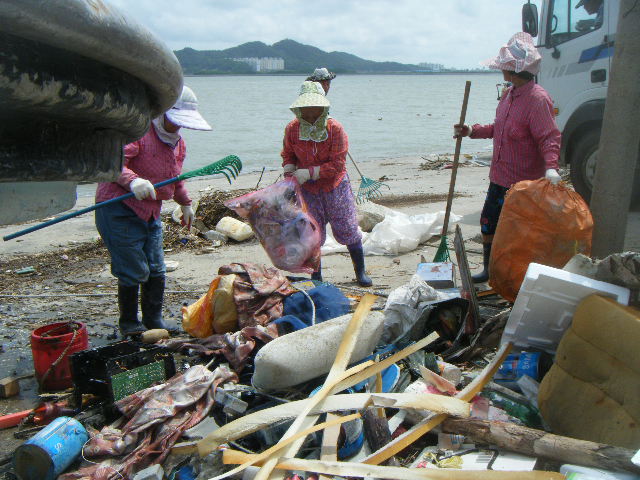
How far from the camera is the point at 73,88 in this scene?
3.80ft

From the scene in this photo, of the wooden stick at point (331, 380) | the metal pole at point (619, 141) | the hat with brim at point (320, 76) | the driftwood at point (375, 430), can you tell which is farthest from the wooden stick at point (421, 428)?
the hat with brim at point (320, 76)

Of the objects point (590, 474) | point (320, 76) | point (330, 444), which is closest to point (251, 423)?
point (330, 444)

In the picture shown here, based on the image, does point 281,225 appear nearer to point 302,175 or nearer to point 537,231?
point 302,175

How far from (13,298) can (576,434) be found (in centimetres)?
448

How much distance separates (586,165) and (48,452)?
20.8 ft

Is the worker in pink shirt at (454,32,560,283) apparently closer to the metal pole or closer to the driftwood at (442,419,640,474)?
the metal pole

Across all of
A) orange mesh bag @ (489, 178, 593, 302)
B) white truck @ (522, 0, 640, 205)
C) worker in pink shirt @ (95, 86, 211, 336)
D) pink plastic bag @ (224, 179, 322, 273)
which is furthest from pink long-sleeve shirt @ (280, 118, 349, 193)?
white truck @ (522, 0, 640, 205)

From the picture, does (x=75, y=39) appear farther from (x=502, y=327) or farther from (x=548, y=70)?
(x=548, y=70)

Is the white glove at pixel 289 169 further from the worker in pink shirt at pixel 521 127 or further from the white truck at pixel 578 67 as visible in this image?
the white truck at pixel 578 67

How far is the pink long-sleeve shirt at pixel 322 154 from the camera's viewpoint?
16.2 ft

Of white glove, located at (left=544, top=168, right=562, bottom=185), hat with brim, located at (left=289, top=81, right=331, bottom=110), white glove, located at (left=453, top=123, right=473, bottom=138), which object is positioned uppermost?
hat with brim, located at (left=289, top=81, right=331, bottom=110)

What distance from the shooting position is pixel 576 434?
2564mm

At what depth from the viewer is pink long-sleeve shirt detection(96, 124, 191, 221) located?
4078 mm

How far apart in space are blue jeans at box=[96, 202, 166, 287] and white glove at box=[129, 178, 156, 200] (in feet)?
0.76
